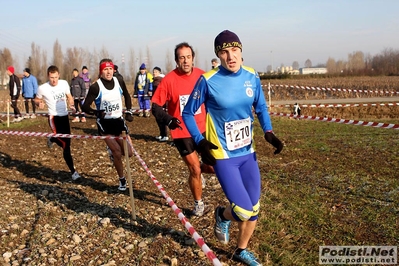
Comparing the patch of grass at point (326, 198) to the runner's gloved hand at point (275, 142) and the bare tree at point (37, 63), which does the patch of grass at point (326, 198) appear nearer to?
the runner's gloved hand at point (275, 142)

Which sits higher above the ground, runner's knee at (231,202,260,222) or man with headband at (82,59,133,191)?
man with headband at (82,59,133,191)

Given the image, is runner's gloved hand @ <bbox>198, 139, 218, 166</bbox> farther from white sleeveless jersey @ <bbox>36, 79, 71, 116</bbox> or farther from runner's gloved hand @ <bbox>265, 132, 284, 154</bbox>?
white sleeveless jersey @ <bbox>36, 79, 71, 116</bbox>

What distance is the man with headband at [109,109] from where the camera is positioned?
6035 millimetres

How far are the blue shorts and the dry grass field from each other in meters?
0.76

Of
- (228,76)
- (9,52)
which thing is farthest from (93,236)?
(9,52)

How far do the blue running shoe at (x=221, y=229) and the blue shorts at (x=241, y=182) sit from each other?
0.46 metres

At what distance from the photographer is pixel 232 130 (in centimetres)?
346

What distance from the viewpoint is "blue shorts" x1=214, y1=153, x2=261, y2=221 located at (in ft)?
11.0

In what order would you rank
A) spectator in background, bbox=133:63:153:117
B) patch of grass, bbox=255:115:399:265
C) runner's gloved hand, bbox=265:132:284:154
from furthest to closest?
spectator in background, bbox=133:63:153:117 < patch of grass, bbox=255:115:399:265 < runner's gloved hand, bbox=265:132:284:154

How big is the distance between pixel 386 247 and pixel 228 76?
2.57 meters

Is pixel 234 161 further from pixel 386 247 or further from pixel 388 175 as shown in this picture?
pixel 388 175

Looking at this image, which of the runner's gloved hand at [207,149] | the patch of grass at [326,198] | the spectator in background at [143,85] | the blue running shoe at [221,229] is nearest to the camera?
the runner's gloved hand at [207,149]

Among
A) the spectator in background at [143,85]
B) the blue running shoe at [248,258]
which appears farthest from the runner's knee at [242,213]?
the spectator in background at [143,85]
